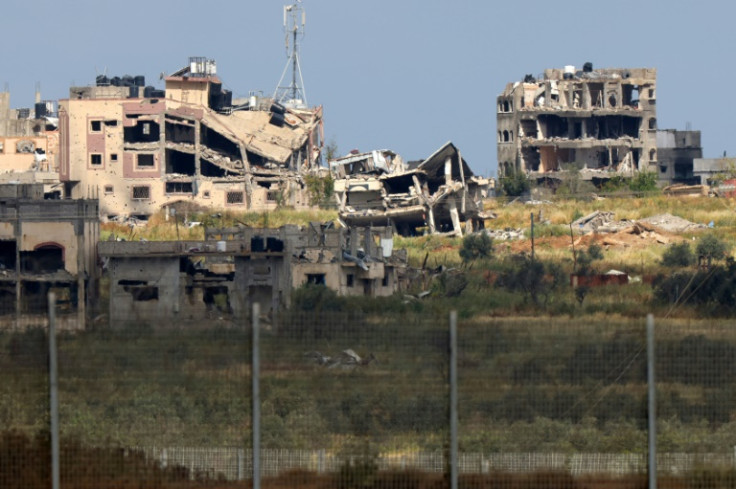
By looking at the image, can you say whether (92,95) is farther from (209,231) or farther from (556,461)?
(556,461)

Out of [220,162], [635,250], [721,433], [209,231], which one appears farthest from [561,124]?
[721,433]

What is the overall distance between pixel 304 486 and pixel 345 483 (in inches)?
14.9

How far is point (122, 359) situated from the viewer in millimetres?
13375

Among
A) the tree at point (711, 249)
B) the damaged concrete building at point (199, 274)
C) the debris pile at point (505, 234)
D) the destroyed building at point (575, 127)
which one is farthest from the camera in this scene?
the destroyed building at point (575, 127)

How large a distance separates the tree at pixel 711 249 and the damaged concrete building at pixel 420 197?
15164 millimetres

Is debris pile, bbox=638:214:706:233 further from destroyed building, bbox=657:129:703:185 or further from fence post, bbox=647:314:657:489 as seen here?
fence post, bbox=647:314:657:489

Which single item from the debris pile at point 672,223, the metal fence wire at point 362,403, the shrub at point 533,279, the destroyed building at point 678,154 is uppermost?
the destroyed building at point 678,154

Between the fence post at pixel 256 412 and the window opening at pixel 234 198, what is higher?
the window opening at pixel 234 198

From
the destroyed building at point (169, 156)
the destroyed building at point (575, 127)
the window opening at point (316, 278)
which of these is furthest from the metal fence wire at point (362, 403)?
the destroyed building at point (575, 127)

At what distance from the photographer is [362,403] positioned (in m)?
13.3

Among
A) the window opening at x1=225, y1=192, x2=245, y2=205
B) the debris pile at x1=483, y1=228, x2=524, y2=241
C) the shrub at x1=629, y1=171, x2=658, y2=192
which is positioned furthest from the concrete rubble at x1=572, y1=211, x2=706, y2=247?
the window opening at x1=225, y1=192, x2=245, y2=205

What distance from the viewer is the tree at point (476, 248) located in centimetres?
6438

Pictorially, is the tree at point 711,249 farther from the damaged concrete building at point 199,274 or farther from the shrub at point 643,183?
the shrub at point 643,183

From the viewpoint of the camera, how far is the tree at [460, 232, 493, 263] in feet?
211
